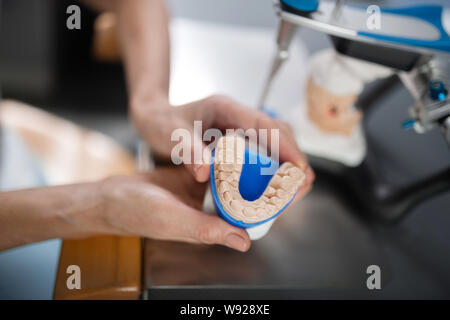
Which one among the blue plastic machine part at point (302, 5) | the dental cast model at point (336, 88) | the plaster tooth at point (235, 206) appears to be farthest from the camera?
the dental cast model at point (336, 88)

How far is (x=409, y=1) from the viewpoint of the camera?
2.14 metres

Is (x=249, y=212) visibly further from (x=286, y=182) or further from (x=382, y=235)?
(x=382, y=235)

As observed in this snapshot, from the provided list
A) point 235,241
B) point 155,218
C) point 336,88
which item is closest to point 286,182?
point 235,241

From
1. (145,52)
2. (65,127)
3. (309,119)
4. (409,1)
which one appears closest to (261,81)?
(309,119)

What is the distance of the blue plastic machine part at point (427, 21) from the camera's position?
2.30 feet

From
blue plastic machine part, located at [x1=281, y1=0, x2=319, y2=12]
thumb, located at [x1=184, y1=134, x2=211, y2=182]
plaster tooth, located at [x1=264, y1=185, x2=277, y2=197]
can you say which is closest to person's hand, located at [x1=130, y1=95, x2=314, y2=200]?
thumb, located at [x1=184, y1=134, x2=211, y2=182]

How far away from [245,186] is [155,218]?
0.18m

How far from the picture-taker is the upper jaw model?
2.09 ft

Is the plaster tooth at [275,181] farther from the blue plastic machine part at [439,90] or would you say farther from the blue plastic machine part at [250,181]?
the blue plastic machine part at [439,90]

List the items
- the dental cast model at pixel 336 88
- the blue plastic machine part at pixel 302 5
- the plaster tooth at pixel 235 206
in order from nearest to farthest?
1. the plaster tooth at pixel 235 206
2. the blue plastic machine part at pixel 302 5
3. the dental cast model at pixel 336 88

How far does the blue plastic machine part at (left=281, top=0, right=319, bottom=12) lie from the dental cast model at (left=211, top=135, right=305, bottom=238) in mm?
277

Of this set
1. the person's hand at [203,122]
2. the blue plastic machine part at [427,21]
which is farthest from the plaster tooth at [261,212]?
the blue plastic machine part at [427,21]

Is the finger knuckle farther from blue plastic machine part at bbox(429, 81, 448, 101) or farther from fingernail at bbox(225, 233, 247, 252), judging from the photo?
blue plastic machine part at bbox(429, 81, 448, 101)

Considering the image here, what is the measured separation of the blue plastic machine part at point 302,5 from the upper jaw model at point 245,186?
277 millimetres
